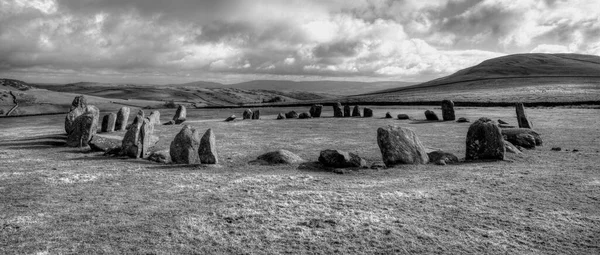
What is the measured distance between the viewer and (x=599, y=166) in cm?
1352

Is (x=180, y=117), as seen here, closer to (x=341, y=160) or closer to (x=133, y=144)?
(x=133, y=144)

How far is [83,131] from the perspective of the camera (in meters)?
20.5

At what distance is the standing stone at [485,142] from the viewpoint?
1505cm

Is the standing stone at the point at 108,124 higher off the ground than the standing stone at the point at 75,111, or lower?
lower

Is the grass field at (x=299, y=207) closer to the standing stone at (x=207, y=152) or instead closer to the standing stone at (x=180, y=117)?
the standing stone at (x=207, y=152)

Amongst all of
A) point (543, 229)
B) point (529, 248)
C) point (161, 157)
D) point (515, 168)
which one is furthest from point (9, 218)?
point (515, 168)

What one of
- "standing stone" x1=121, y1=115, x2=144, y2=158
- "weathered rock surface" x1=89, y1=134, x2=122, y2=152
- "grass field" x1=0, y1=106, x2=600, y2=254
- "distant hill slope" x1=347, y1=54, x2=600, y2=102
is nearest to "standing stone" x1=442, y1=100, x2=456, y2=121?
"grass field" x1=0, y1=106, x2=600, y2=254

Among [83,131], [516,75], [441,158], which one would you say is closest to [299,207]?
[441,158]

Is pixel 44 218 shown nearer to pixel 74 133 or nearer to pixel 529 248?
pixel 529 248

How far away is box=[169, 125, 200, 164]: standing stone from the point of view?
15203mm

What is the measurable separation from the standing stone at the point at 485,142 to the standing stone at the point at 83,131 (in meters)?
19.6

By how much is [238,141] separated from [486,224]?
1634cm

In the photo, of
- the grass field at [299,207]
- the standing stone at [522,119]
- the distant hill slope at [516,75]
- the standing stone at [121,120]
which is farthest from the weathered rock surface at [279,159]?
the distant hill slope at [516,75]

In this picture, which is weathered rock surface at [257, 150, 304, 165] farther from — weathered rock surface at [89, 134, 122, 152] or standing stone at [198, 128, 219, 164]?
weathered rock surface at [89, 134, 122, 152]
